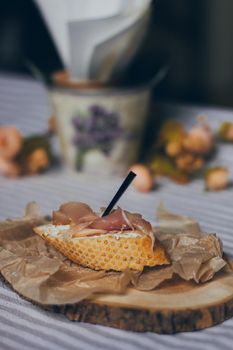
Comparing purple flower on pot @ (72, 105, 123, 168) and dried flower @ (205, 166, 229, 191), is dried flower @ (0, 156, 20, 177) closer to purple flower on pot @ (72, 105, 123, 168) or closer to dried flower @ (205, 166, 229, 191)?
purple flower on pot @ (72, 105, 123, 168)

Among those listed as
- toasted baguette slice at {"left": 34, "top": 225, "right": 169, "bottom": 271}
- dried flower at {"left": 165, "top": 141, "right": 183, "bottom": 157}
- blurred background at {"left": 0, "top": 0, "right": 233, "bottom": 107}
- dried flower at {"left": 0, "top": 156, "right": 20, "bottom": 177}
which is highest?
toasted baguette slice at {"left": 34, "top": 225, "right": 169, "bottom": 271}

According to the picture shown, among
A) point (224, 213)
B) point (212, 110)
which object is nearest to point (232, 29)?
point (212, 110)

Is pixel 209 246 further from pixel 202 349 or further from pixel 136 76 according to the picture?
pixel 136 76

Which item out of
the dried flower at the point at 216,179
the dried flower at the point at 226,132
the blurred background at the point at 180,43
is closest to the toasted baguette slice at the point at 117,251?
the dried flower at the point at 216,179

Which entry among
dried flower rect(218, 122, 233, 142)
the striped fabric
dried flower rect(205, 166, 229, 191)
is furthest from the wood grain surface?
dried flower rect(218, 122, 233, 142)

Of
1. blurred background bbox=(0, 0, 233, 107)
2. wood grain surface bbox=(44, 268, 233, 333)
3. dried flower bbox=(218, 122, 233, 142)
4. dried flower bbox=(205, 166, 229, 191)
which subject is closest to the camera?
wood grain surface bbox=(44, 268, 233, 333)

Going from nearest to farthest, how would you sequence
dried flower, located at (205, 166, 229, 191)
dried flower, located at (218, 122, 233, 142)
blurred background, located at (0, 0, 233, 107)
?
1. dried flower, located at (205, 166, 229, 191)
2. dried flower, located at (218, 122, 233, 142)
3. blurred background, located at (0, 0, 233, 107)
